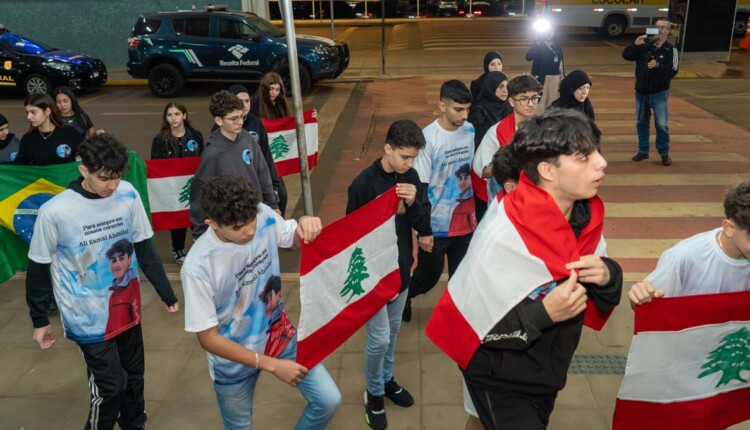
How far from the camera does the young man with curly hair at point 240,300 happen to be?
3.02 meters

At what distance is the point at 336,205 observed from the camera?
8750mm

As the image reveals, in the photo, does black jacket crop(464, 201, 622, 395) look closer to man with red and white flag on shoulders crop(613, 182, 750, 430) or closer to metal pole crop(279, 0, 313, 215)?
man with red and white flag on shoulders crop(613, 182, 750, 430)

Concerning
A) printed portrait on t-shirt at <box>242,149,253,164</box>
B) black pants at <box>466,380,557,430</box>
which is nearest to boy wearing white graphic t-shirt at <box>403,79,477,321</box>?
printed portrait on t-shirt at <box>242,149,253,164</box>

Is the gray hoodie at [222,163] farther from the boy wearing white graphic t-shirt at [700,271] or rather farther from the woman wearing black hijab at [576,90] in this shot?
the woman wearing black hijab at [576,90]

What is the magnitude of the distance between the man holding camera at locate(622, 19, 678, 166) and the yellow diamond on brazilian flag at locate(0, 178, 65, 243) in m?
7.94

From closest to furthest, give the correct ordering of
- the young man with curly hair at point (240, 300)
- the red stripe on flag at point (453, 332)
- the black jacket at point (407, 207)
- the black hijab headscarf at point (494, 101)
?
1. the red stripe on flag at point (453, 332)
2. the young man with curly hair at point (240, 300)
3. the black jacket at point (407, 207)
4. the black hijab headscarf at point (494, 101)

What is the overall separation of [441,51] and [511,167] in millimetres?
22076

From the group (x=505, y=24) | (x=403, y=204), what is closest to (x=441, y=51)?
(x=505, y=24)

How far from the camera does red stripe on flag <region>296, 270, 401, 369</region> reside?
3490mm

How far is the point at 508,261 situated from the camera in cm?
259

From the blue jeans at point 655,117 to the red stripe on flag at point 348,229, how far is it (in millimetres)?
7219

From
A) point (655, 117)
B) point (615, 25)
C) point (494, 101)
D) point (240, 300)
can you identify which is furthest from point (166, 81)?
point (615, 25)

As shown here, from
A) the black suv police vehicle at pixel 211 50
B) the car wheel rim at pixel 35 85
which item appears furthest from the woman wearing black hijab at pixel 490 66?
the car wheel rim at pixel 35 85

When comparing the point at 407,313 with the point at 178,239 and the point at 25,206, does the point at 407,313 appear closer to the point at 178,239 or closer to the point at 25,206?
the point at 178,239
